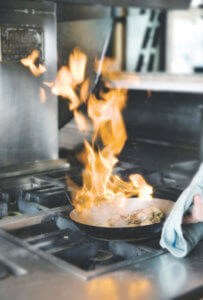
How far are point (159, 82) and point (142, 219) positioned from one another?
7.19 feet

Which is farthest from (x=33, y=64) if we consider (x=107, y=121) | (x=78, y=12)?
(x=107, y=121)

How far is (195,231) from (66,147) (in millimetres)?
1395

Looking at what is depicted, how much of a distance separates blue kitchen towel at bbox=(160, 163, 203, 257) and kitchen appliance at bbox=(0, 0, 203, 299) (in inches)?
1.0

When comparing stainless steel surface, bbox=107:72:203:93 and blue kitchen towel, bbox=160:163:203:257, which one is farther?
stainless steel surface, bbox=107:72:203:93

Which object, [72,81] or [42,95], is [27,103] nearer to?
[42,95]

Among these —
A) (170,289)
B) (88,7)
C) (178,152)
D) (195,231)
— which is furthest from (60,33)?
(170,289)

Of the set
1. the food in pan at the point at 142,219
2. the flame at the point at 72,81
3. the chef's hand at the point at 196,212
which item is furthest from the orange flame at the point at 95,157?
the chef's hand at the point at 196,212

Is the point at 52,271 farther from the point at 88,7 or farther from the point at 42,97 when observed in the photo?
the point at 88,7

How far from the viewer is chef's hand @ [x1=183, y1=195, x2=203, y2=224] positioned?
1115mm

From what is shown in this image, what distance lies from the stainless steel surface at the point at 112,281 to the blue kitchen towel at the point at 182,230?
0.09 feet

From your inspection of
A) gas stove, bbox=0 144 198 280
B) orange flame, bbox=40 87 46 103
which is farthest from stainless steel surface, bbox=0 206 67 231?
orange flame, bbox=40 87 46 103

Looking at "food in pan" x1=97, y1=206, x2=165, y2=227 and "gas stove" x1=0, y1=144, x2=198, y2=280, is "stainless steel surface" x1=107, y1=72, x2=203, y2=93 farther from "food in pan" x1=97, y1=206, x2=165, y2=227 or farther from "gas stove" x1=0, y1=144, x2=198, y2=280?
"food in pan" x1=97, y1=206, x2=165, y2=227

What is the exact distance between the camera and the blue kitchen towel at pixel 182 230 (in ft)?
3.42

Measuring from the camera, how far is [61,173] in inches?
72.6
